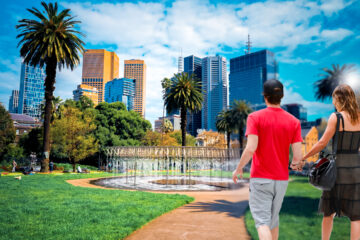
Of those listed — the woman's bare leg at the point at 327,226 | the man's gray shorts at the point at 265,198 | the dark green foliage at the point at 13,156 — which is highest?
the man's gray shorts at the point at 265,198

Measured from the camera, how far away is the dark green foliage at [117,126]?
47469 millimetres

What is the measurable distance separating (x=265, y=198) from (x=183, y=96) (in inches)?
1403

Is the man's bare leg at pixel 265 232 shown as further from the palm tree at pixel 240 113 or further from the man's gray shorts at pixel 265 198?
the palm tree at pixel 240 113

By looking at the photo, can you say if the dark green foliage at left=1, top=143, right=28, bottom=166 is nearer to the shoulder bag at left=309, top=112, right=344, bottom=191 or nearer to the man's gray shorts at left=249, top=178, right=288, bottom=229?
the man's gray shorts at left=249, top=178, right=288, bottom=229

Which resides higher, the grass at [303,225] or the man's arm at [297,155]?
the man's arm at [297,155]

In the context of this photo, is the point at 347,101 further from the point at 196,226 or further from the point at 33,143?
the point at 33,143

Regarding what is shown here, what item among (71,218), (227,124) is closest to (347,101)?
(71,218)

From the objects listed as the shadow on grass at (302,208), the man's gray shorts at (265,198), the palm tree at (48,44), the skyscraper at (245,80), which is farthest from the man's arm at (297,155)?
the palm tree at (48,44)

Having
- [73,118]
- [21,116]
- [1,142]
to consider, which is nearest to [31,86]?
[21,116]

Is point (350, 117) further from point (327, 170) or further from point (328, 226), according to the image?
point (328, 226)

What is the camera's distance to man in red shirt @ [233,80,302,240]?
118 inches

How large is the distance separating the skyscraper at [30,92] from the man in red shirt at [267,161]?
180784mm

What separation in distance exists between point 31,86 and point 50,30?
17517 cm

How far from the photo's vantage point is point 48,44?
28.5 meters
